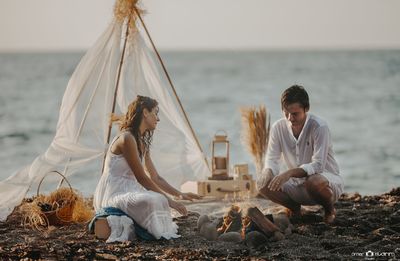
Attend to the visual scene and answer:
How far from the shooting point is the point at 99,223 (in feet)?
19.4

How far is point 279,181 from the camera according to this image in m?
5.88

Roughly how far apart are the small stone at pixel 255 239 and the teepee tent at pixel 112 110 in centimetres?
191

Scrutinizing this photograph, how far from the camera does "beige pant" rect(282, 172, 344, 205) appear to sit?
6055 mm

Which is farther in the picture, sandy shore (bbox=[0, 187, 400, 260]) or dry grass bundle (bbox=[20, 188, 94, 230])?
dry grass bundle (bbox=[20, 188, 94, 230])

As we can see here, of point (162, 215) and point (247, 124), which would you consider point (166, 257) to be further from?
point (247, 124)

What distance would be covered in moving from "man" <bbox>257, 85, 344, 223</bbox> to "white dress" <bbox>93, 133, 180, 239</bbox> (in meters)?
0.79

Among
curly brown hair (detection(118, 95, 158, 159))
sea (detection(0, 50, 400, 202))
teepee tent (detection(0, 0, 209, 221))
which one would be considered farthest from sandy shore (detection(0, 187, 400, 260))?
sea (detection(0, 50, 400, 202))

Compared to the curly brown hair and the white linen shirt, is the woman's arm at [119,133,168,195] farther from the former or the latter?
the white linen shirt

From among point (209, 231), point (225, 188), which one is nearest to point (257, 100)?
point (225, 188)

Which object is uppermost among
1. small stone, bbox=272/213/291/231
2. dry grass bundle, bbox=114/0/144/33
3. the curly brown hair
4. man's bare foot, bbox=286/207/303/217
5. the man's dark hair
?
dry grass bundle, bbox=114/0/144/33

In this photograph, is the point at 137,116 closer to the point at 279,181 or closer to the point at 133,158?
the point at 133,158

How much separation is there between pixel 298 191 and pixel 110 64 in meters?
2.14

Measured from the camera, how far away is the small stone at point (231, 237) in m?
5.68

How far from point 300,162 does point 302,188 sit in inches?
8.0
